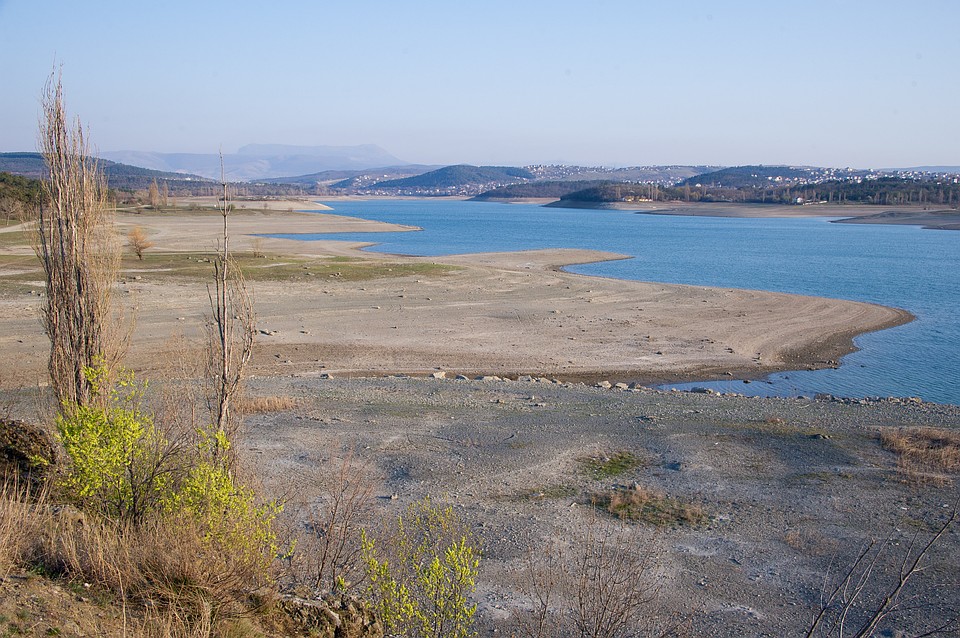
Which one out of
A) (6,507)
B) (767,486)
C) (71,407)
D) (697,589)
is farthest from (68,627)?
(767,486)

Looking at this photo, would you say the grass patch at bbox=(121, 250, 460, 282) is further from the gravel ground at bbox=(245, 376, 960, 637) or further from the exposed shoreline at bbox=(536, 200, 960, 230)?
the exposed shoreline at bbox=(536, 200, 960, 230)

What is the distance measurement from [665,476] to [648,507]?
1366 mm

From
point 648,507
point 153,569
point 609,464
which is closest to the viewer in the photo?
point 153,569

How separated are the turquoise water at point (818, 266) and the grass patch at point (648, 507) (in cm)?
1021

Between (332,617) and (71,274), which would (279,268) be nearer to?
(71,274)

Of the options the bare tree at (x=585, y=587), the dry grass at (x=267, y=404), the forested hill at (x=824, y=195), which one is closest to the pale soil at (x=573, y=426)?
the bare tree at (x=585, y=587)

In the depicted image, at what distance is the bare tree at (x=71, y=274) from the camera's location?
655 cm

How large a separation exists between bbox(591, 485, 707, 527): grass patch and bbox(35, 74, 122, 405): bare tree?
5238 millimetres

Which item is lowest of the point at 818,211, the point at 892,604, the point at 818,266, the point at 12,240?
the point at 892,604

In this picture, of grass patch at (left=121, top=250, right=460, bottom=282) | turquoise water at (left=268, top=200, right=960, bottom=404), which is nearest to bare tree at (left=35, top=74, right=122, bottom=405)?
turquoise water at (left=268, top=200, right=960, bottom=404)

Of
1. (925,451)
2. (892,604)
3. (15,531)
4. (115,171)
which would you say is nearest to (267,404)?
(15,531)

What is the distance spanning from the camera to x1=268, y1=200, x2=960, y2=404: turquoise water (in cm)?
2064

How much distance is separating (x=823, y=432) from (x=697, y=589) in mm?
6875

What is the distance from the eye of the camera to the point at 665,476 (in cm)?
1046
